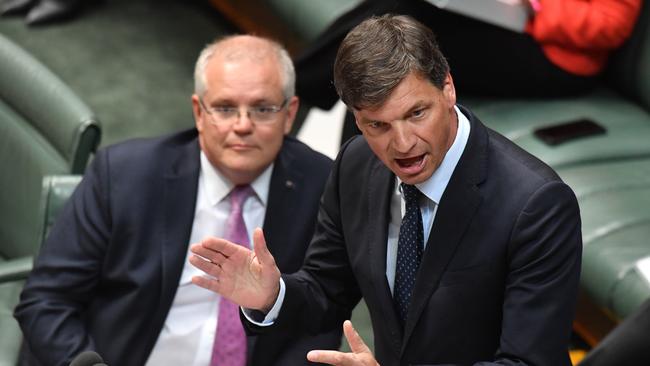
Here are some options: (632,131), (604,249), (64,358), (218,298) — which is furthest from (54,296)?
(632,131)

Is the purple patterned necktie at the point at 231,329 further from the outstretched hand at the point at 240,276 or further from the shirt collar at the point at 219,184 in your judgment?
the outstretched hand at the point at 240,276

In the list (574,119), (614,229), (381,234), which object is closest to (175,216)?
(381,234)

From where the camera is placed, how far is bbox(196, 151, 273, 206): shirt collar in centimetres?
253

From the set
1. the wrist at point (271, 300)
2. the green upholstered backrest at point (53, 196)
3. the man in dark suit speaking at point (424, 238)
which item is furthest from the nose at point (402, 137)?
the green upholstered backrest at point (53, 196)

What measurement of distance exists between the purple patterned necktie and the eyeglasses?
7.2 inches

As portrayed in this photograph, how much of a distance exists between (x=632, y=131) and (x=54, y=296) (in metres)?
1.71

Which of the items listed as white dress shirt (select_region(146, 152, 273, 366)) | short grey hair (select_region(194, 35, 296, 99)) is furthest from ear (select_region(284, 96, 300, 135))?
white dress shirt (select_region(146, 152, 273, 366))

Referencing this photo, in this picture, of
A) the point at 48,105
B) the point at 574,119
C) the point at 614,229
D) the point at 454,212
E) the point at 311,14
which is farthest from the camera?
the point at 311,14

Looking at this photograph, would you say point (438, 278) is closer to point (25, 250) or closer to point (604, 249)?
point (604, 249)

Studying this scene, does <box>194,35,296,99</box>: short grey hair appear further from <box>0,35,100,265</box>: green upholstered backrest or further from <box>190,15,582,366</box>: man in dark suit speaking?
<box>190,15,582,366</box>: man in dark suit speaking

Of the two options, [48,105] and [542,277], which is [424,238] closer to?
[542,277]

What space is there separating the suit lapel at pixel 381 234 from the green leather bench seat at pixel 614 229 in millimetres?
955

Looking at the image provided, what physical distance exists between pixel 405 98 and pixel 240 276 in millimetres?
472

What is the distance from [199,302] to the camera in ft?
8.30
